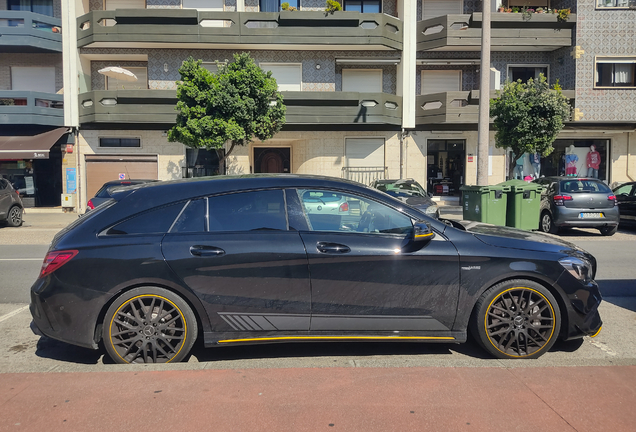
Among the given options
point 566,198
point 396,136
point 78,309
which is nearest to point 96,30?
point 396,136

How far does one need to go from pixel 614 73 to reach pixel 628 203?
9450 millimetres

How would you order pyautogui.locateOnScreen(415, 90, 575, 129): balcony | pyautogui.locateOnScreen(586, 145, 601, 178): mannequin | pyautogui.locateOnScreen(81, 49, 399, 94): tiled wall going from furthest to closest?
pyautogui.locateOnScreen(586, 145, 601, 178): mannequin, pyautogui.locateOnScreen(81, 49, 399, 94): tiled wall, pyautogui.locateOnScreen(415, 90, 575, 129): balcony

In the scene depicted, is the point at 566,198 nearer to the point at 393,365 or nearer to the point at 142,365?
the point at 393,365

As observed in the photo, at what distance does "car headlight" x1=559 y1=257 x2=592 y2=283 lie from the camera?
4504 millimetres

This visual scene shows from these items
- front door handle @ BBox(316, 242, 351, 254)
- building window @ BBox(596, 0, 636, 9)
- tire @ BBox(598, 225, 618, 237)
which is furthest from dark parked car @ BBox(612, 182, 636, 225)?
front door handle @ BBox(316, 242, 351, 254)

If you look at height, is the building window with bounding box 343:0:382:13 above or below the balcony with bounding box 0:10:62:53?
above

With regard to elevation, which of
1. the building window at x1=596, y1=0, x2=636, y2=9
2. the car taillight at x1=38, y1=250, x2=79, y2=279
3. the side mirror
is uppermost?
the building window at x1=596, y1=0, x2=636, y2=9

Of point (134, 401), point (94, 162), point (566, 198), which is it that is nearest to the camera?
point (134, 401)

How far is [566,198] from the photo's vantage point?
44.4 ft

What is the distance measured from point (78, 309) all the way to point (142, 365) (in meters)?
0.67

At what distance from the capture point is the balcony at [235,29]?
69.9 ft

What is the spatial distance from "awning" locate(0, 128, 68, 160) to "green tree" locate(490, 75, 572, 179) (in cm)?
1738

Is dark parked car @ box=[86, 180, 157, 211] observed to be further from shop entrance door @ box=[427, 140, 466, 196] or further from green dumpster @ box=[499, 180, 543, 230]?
shop entrance door @ box=[427, 140, 466, 196]

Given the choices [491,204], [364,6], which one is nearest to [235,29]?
[364,6]
